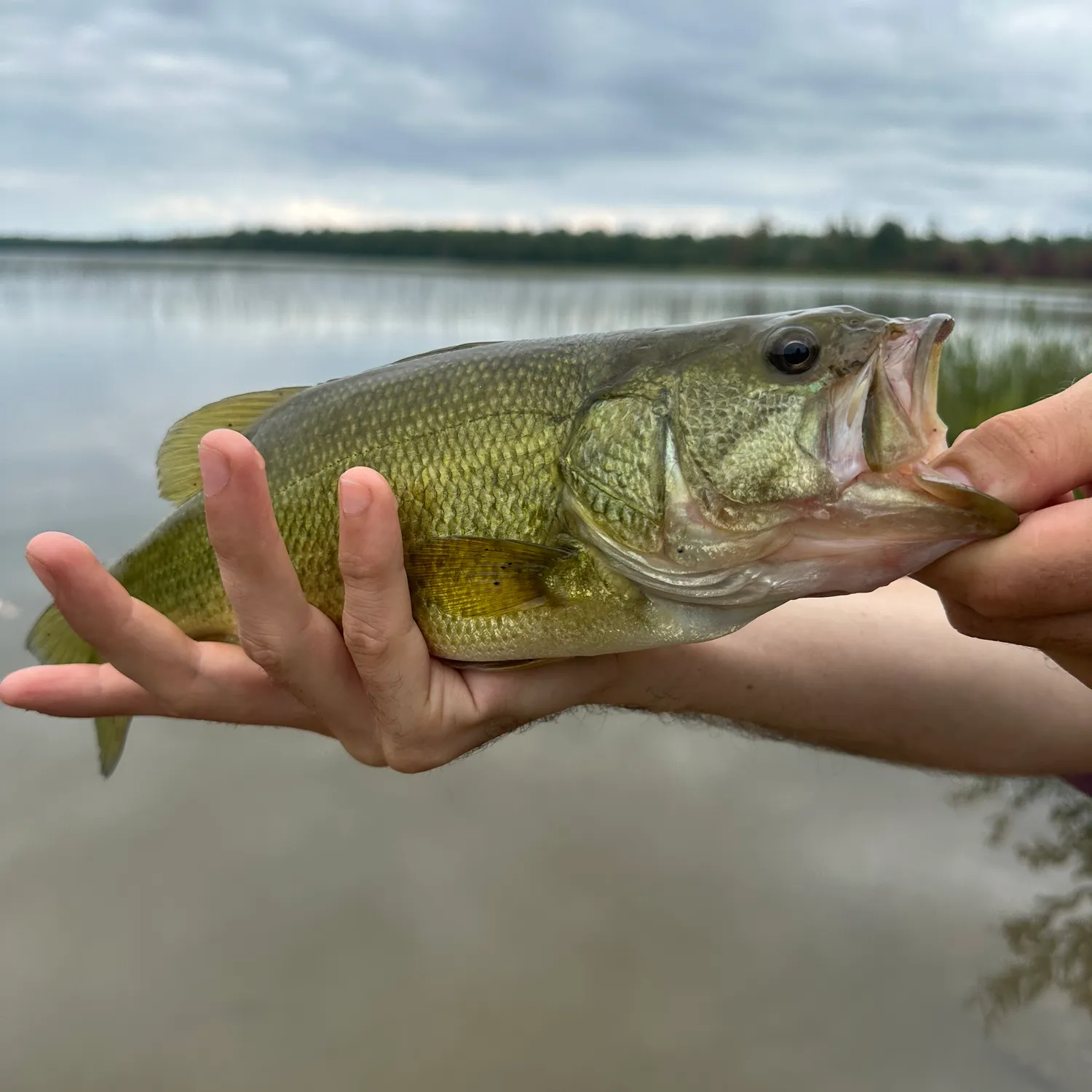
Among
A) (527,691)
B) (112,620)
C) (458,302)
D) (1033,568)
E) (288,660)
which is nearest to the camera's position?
(1033,568)

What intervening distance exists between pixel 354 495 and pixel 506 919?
8.44 ft

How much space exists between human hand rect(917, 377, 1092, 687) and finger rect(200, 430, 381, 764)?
1.38 meters

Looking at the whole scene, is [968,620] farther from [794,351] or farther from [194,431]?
[194,431]

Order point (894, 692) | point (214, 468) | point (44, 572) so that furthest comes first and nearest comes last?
point (894, 692)
point (44, 572)
point (214, 468)

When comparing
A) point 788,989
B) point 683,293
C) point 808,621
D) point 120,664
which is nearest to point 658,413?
point 808,621

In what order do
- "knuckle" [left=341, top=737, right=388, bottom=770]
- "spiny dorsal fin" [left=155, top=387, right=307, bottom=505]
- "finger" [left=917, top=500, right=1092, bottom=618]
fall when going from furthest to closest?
"spiny dorsal fin" [left=155, top=387, right=307, bottom=505] → "knuckle" [left=341, top=737, right=388, bottom=770] → "finger" [left=917, top=500, right=1092, bottom=618]

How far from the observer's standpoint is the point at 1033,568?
1583 mm

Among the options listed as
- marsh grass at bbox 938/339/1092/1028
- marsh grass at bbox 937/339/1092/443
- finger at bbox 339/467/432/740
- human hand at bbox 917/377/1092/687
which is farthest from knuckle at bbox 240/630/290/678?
marsh grass at bbox 937/339/1092/443

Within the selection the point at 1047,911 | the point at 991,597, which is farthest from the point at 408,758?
the point at 1047,911

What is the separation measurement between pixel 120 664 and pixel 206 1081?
1.78m

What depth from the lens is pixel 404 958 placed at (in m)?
3.50

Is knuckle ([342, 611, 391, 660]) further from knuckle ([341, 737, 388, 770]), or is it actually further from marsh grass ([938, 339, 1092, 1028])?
marsh grass ([938, 339, 1092, 1028])

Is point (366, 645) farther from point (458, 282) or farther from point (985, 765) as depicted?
point (458, 282)

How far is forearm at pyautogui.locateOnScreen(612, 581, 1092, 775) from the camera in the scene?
278 centimetres
